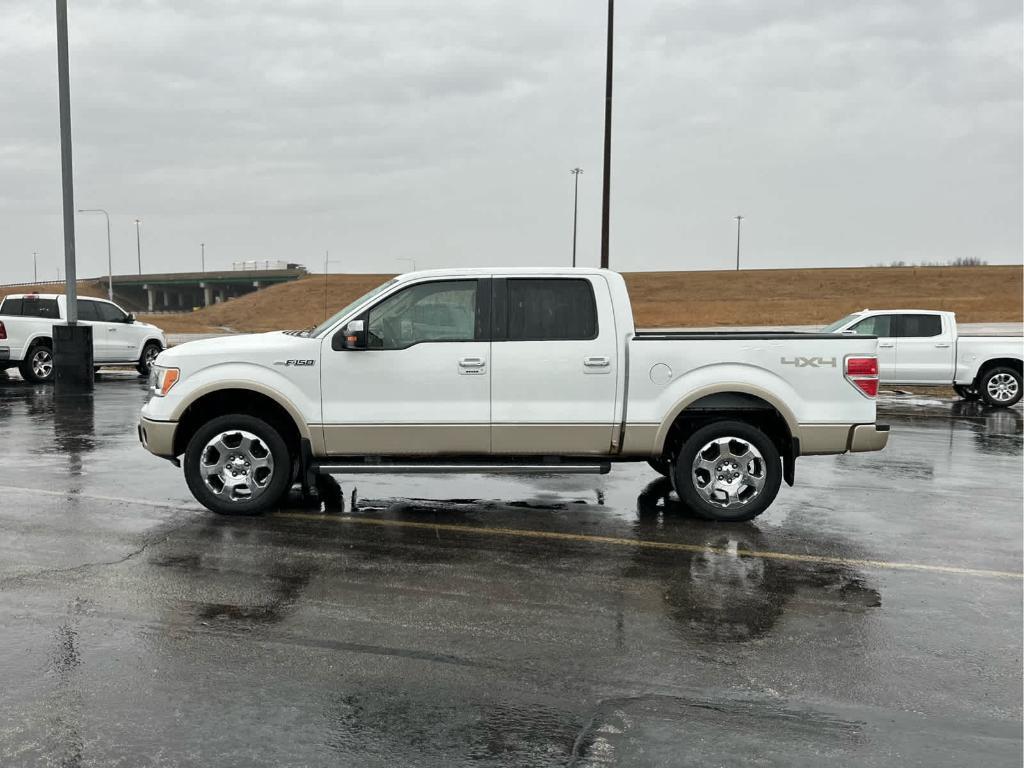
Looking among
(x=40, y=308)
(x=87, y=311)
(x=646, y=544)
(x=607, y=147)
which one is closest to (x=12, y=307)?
(x=40, y=308)

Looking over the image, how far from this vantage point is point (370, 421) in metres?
7.48

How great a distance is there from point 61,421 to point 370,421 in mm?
8115

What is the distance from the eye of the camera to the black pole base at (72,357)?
17703 mm

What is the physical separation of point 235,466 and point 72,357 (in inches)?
471

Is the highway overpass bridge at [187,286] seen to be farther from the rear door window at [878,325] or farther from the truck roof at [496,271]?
the truck roof at [496,271]

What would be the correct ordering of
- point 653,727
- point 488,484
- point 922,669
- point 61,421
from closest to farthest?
point 653,727
point 922,669
point 488,484
point 61,421

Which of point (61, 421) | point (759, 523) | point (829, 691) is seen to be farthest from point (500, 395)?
point (61, 421)

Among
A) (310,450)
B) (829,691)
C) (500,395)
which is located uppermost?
(500,395)

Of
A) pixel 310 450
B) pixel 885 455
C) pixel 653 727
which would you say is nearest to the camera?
pixel 653 727

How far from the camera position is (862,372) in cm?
745

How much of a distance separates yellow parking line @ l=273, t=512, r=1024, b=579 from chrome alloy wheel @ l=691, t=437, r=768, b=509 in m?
0.85

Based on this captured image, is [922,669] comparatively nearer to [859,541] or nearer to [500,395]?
[859,541]

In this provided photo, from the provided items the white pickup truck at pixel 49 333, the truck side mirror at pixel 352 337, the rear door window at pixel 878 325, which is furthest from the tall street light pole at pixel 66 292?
the rear door window at pixel 878 325

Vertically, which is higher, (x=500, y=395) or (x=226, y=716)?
(x=500, y=395)
